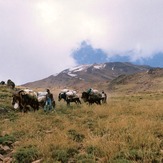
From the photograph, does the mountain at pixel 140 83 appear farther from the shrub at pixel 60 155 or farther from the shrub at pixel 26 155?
the shrub at pixel 60 155

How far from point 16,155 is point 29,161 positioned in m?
0.47

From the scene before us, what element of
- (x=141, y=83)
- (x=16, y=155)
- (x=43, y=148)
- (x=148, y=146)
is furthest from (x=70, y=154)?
(x=141, y=83)

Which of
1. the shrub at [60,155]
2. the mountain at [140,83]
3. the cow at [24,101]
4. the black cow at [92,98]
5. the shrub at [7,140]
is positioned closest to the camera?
the shrub at [60,155]

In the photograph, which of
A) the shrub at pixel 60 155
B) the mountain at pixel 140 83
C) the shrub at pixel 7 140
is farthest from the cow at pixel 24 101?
the mountain at pixel 140 83

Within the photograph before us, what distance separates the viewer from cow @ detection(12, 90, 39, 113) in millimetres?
22309

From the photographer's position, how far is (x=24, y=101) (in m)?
22.4

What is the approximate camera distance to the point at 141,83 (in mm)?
124875

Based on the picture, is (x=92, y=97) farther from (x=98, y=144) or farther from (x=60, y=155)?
(x=60, y=155)

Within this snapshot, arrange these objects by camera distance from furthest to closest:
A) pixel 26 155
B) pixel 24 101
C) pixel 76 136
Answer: pixel 24 101, pixel 76 136, pixel 26 155

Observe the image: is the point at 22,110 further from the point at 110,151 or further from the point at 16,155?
the point at 110,151

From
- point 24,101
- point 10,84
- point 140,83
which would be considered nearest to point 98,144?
point 24,101

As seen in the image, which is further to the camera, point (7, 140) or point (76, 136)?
point (7, 140)

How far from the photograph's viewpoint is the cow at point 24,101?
22309mm

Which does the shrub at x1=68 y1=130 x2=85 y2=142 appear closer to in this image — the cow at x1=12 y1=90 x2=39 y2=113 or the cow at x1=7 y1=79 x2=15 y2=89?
the cow at x1=12 y1=90 x2=39 y2=113
